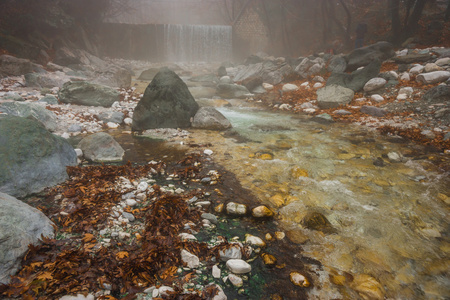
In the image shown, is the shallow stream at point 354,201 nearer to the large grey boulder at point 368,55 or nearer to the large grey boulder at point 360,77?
the large grey boulder at point 360,77

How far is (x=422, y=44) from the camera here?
10773 millimetres

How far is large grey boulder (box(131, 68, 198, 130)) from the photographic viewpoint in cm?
602

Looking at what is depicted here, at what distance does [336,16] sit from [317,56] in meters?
5.12

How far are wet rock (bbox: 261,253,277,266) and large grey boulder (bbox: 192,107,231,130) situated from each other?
4.13m

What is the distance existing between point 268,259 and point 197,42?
2307 cm

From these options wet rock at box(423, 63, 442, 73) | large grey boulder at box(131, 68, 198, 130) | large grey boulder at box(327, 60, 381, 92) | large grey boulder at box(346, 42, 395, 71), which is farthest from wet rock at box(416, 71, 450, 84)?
large grey boulder at box(131, 68, 198, 130)

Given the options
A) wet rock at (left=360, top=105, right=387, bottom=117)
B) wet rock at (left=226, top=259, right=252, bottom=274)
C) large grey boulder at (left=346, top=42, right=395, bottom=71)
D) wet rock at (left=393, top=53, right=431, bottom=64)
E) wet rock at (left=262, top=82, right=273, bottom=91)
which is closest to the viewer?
wet rock at (left=226, top=259, right=252, bottom=274)

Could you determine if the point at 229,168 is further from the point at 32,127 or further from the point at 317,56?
the point at 317,56

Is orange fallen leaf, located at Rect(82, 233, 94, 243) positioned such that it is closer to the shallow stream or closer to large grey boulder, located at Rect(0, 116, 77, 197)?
large grey boulder, located at Rect(0, 116, 77, 197)

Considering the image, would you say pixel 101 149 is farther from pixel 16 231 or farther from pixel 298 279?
pixel 298 279

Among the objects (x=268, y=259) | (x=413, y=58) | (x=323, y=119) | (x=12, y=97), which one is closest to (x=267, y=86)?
(x=323, y=119)

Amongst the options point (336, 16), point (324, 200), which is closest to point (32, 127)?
point (324, 200)

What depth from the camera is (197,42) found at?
22.4 metres

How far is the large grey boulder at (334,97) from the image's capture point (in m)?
7.79
